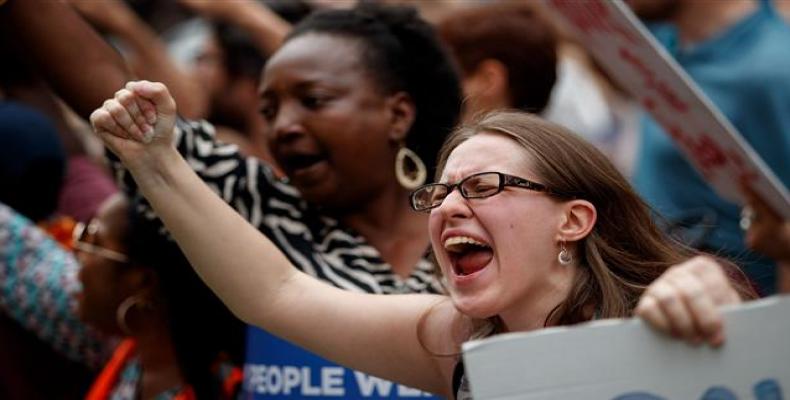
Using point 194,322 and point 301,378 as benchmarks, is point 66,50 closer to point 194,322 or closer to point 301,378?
point 301,378

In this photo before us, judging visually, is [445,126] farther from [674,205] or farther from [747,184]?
[674,205]

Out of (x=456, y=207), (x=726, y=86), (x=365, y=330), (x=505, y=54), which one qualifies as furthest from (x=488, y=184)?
(x=726, y=86)

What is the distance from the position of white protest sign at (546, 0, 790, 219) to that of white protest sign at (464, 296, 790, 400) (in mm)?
1151

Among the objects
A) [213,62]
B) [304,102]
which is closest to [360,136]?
[304,102]

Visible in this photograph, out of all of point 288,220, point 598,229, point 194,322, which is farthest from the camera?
point 194,322

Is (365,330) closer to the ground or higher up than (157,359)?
higher up

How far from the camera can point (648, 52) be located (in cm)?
355

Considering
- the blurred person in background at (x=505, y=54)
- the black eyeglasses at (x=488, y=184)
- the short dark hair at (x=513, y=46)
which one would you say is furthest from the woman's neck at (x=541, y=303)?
the short dark hair at (x=513, y=46)

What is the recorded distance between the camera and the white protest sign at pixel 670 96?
3.52 metres

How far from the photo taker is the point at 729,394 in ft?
7.91

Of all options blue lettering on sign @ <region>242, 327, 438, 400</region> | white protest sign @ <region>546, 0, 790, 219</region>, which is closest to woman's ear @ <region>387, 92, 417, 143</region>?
white protest sign @ <region>546, 0, 790, 219</region>

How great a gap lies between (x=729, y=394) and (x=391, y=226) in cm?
152

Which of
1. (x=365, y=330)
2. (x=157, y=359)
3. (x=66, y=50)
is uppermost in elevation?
(x=66, y=50)

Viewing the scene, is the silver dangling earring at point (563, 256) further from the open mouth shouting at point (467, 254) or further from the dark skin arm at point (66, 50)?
the dark skin arm at point (66, 50)
